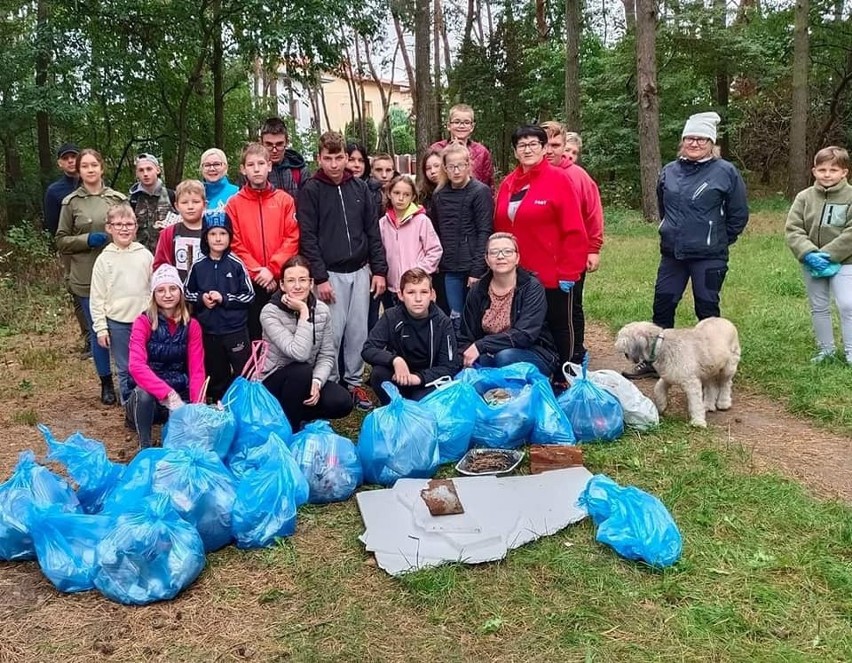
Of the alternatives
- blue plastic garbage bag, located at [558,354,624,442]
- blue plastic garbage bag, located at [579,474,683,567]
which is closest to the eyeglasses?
blue plastic garbage bag, located at [558,354,624,442]

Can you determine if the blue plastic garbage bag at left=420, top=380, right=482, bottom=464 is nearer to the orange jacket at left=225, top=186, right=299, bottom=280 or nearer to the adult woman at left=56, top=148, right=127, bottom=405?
the orange jacket at left=225, top=186, right=299, bottom=280

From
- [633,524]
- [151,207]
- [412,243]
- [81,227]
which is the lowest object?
[633,524]

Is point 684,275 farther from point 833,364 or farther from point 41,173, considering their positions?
point 41,173

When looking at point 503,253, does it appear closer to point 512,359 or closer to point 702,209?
point 512,359

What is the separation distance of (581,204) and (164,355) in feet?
9.32

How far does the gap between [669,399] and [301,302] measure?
2613mm

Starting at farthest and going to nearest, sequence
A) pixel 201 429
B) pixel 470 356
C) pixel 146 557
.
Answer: pixel 470 356, pixel 201 429, pixel 146 557

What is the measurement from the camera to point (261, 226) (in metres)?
4.59

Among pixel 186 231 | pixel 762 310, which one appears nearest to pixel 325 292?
pixel 186 231

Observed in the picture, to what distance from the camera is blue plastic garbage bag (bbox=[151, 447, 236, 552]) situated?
2.99 m

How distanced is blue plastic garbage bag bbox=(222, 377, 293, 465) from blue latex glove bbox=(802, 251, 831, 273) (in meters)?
3.98

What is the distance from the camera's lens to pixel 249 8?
1057 cm

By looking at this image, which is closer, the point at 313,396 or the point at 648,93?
the point at 313,396

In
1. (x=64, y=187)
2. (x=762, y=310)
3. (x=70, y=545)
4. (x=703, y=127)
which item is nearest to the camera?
(x=70, y=545)
